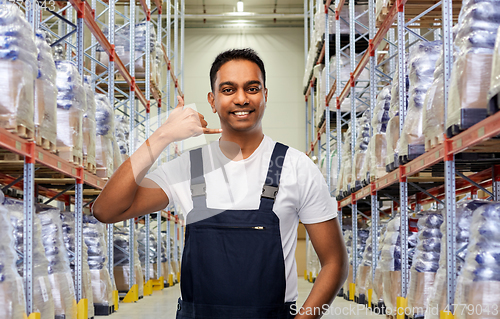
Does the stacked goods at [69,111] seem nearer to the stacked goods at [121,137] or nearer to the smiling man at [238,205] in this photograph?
the stacked goods at [121,137]

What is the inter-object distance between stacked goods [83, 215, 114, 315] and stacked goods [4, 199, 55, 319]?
2510 mm

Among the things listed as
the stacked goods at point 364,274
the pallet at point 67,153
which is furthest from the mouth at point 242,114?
the stacked goods at point 364,274

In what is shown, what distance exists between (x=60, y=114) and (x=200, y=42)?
17599mm

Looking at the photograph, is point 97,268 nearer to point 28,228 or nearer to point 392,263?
point 28,228

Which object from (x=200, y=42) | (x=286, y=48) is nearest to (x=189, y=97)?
(x=200, y=42)

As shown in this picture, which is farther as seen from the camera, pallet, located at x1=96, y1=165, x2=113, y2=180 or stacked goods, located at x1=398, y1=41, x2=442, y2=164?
pallet, located at x1=96, y1=165, x2=113, y2=180

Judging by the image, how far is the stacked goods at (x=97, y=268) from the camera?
25.6 ft

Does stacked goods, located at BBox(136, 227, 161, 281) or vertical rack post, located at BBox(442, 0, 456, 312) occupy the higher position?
vertical rack post, located at BBox(442, 0, 456, 312)

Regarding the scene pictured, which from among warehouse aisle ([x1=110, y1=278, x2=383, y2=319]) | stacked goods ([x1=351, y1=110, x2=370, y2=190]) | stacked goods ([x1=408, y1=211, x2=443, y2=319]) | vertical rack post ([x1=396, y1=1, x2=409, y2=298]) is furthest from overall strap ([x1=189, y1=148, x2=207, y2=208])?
stacked goods ([x1=351, y1=110, x2=370, y2=190])

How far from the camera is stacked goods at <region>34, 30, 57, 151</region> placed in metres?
4.97

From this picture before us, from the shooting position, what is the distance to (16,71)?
430 centimetres

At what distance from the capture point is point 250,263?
1.90 metres

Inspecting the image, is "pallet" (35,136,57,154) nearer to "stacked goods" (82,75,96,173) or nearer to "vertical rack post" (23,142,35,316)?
"vertical rack post" (23,142,35,316)

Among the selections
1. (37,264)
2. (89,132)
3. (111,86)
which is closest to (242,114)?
(37,264)
